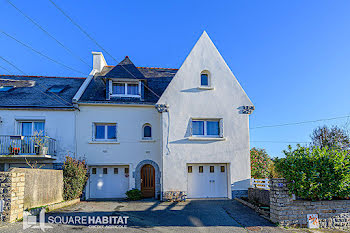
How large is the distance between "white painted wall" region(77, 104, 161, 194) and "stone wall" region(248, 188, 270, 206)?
18.2 ft

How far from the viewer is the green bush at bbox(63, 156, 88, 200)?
12.7 metres

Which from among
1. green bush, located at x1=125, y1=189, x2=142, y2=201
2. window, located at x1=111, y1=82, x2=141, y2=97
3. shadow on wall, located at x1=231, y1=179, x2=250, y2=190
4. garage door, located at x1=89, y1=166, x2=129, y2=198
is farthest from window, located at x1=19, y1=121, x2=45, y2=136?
shadow on wall, located at x1=231, y1=179, x2=250, y2=190

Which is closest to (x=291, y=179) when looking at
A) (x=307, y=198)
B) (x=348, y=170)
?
(x=307, y=198)

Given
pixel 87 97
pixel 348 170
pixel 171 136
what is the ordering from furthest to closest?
pixel 87 97, pixel 171 136, pixel 348 170

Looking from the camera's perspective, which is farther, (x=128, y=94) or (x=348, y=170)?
(x=128, y=94)

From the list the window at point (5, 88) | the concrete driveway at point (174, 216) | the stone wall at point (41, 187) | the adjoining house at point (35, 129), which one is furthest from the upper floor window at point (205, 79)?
the window at point (5, 88)

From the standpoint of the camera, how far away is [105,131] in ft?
49.5

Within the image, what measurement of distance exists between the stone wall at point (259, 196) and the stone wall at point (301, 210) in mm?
1558

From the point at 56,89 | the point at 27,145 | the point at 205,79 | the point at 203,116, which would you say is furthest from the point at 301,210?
the point at 56,89

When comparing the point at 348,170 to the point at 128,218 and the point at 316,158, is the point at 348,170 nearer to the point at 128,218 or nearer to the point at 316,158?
the point at 316,158

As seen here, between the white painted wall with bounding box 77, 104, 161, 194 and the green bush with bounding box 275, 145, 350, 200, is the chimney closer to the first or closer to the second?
the white painted wall with bounding box 77, 104, 161, 194

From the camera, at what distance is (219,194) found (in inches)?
559

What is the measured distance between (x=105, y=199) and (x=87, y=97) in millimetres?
6184

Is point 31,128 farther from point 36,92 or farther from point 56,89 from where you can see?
point 56,89
